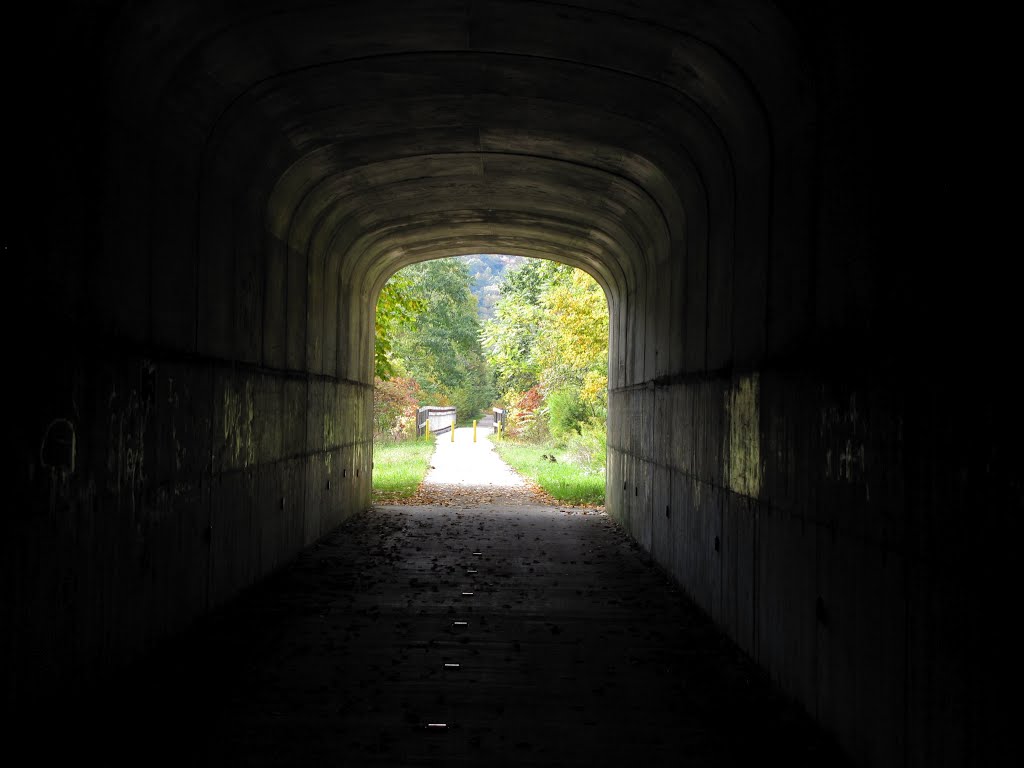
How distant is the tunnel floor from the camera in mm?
4465

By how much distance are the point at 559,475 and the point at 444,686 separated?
1611cm

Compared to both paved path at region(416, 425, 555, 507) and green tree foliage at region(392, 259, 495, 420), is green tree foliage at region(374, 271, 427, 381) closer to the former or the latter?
paved path at region(416, 425, 555, 507)

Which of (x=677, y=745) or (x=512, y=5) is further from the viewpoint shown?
(x=512, y=5)

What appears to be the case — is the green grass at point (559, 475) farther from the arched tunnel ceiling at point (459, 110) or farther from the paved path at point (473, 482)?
the arched tunnel ceiling at point (459, 110)

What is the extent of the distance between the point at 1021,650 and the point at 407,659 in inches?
165

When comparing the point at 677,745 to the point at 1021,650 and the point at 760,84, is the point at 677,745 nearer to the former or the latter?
the point at 1021,650

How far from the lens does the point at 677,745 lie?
4617 mm

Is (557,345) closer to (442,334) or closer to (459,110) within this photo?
(459,110)

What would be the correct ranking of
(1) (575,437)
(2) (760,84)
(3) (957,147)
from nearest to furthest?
1. (3) (957,147)
2. (2) (760,84)
3. (1) (575,437)

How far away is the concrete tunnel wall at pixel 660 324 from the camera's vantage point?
3762 mm

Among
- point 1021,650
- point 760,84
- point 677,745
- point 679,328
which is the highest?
point 760,84

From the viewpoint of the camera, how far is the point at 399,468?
75.5 feet

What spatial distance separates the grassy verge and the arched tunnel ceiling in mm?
7619

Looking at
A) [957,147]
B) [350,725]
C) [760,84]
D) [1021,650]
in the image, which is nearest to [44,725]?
[350,725]
